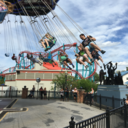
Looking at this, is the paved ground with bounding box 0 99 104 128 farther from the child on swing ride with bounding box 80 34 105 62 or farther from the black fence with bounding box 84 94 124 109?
the child on swing ride with bounding box 80 34 105 62

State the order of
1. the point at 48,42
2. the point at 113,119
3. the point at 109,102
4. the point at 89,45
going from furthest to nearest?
the point at 48,42, the point at 109,102, the point at 89,45, the point at 113,119

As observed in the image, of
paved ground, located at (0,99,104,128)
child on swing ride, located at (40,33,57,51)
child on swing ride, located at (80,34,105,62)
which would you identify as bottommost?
paved ground, located at (0,99,104,128)

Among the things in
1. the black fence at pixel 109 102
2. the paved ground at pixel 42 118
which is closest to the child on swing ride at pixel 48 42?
the black fence at pixel 109 102

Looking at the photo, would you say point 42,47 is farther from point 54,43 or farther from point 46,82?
point 46,82

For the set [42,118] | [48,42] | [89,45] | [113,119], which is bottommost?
[42,118]

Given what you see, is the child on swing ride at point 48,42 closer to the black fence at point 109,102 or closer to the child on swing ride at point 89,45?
the child on swing ride at point 89,45

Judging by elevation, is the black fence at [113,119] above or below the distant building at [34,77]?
below

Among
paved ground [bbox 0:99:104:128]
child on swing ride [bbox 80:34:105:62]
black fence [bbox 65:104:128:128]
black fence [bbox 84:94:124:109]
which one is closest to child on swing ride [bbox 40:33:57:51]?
child on swing ride [bbox 80:34:105:62]

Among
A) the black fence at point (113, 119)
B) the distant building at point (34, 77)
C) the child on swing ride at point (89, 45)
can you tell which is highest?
the child on swing ride at point (89, 45)

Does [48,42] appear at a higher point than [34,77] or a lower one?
higher

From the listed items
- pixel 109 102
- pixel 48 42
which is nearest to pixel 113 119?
pixel 109 102

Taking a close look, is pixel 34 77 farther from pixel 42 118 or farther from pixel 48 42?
pixel 42 118

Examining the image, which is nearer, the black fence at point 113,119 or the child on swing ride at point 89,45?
the black fence at point 113,119

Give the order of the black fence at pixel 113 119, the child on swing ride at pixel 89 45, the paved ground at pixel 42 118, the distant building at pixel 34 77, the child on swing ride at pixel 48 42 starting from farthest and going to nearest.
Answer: the distant building at pixel 34 77 → the child on swing ride at pixel 48 42 → the child on swing ride at pixel 89 45 → the paved ground at pixel 42 118 → the black fence at pixel 113 119
